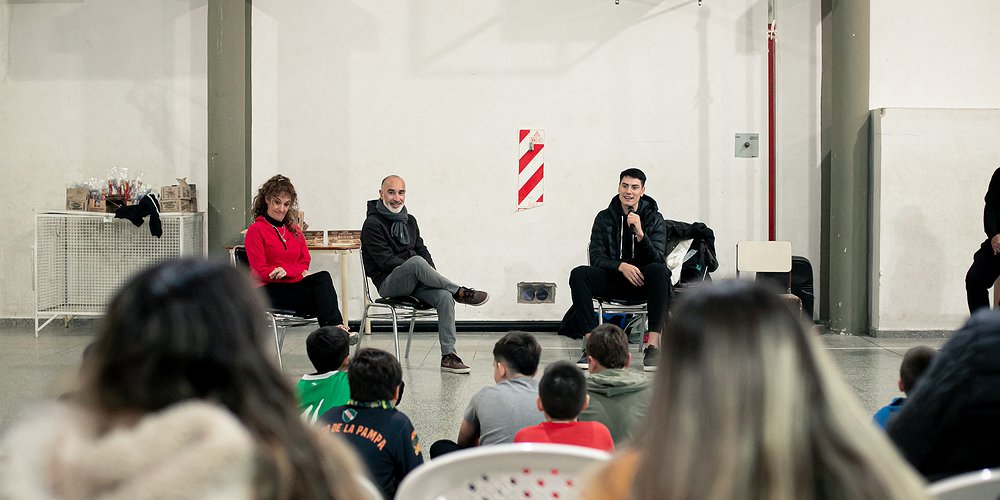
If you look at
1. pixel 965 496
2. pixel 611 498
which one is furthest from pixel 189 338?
pixel 965 496

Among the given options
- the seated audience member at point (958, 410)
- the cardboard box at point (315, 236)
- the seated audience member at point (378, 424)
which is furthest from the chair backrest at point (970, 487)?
the cardboard box at point (315, 236)

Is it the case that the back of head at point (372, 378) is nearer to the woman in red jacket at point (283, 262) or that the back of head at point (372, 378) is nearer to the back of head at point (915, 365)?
the back of head at point (915, 365)

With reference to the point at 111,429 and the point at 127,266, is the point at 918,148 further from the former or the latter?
the point at 111,429

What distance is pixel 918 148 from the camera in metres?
7.48

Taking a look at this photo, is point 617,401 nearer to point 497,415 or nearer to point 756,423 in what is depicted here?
point 497,415

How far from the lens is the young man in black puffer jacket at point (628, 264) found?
19.7 feet

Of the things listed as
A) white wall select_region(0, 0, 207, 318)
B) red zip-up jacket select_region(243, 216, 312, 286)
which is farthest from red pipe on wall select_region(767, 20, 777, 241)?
white wall select_region(0, 0, 207, 318)

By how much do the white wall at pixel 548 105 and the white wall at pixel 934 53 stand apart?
21.3 inches

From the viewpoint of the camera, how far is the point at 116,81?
8.05m

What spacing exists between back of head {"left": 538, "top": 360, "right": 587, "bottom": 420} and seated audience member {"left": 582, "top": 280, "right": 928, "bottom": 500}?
1.44 metres

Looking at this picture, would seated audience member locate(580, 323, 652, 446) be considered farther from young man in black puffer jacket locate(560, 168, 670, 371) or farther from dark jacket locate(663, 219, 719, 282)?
dark jacket locate(663, 219, 719, 282)

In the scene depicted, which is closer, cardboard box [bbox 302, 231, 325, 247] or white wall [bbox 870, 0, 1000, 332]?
white wall [bbox 870, 0, 1000, 332]

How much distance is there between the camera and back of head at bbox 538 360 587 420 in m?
2.58

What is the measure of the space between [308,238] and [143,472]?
22.5 feet
